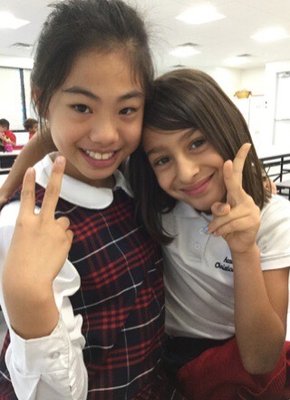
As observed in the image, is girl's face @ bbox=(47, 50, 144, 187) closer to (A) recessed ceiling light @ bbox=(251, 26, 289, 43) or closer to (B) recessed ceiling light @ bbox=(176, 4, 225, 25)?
(B) recessed ceiling light @ bbox=(176, 4, 225, 25)

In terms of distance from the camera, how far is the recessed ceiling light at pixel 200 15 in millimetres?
5289

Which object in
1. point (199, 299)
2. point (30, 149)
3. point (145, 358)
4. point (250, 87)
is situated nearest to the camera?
point (145, 358)

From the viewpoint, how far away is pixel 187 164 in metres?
0.87

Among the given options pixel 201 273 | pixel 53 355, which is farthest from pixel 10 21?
pixel 53 355

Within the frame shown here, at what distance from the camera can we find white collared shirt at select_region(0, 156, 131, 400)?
0.59 meters

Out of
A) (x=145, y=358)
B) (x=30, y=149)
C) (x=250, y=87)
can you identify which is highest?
(x=30, y=149)

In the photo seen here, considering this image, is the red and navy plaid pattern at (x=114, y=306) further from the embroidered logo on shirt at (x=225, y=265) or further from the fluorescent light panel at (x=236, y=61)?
the fluorescent light panel at (x=236, y=61)

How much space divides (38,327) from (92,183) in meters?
0.41

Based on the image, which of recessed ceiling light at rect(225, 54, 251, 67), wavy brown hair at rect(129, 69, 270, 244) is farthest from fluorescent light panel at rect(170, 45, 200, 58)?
wavy brown hair at rect(129, 69, 270, 244)

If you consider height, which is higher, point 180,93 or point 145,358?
point 180,93

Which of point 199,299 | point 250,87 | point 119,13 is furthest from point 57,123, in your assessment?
point 250,87

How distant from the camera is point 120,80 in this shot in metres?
0.76

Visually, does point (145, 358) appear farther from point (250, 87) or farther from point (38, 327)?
point (250, 87)

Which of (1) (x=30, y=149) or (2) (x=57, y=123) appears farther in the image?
(1) (x=30, y=149)
